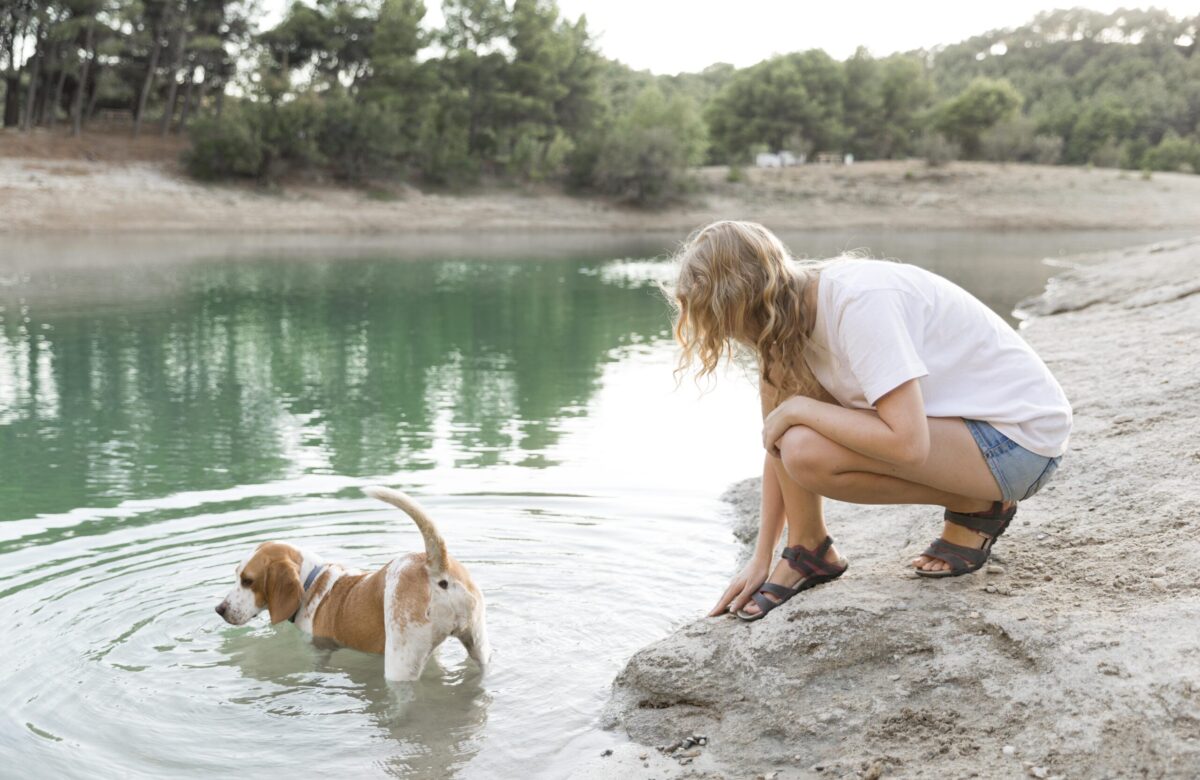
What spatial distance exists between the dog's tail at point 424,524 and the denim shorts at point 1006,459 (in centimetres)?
214

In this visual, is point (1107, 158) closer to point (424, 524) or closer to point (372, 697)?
point (372, 697)

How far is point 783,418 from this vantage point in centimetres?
409

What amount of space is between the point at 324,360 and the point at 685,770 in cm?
1143

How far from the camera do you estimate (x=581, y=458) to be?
9398 millimetres

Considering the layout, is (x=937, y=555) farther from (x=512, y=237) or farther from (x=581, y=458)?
(x=512, y=237)

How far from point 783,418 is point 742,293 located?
21.5 inches

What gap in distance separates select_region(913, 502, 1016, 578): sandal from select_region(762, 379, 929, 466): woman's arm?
569 mm

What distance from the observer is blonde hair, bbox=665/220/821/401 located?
3818mm

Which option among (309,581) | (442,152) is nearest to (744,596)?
(309,581)

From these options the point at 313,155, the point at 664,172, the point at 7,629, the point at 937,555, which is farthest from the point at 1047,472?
the point at 664,172

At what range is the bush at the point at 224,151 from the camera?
1821 inches

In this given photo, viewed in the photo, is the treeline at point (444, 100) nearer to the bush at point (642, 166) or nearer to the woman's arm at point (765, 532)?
the bush at point (642, 166)

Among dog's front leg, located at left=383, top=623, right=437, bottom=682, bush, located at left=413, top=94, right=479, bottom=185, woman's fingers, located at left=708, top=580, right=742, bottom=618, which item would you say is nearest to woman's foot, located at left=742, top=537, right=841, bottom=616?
woman's fingers, located at left=708, top=580, right=742, bottom=618

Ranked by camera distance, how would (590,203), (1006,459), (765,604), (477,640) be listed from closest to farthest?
1. (1006,459)
2. (765,604)
3. (477,640)
4. (590,203)
